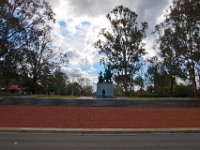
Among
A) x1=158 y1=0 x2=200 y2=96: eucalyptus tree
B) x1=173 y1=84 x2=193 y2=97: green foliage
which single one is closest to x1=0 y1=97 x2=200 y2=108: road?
x1=158 y1=0 x2=200 y2=96: eucalyptus tree

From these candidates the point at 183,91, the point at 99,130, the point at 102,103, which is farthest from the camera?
the point at 183,91

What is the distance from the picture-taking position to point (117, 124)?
15.6m

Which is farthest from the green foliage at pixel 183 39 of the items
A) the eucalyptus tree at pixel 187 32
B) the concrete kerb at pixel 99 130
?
the concrete kerb at pixel 99 130

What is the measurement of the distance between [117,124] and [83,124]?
81.3 inches

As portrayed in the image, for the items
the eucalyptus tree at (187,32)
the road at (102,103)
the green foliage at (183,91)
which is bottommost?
the road at (102,103)

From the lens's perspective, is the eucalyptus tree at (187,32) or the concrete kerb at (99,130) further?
the eucalyptus tree at (187,32)

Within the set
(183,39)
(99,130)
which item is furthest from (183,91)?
(99,130)

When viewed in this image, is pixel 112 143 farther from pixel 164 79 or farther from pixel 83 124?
pixel 164 79

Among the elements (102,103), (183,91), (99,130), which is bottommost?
(99,130)

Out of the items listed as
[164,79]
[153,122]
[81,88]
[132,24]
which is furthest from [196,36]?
[81,88]

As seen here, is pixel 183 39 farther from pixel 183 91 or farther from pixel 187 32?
pixel 183 91

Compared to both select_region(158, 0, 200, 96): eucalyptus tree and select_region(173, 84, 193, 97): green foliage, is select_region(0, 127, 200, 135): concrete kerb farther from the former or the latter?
select_region(173, 84, 193, 97): green foliage

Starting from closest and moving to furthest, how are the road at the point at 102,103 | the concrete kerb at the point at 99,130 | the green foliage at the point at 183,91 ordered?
the concrete kerb at the point at 99,130
the road at the point at 102,103
the green foliage at the point at 183,91

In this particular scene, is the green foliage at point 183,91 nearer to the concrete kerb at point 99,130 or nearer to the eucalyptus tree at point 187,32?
the eucalyptus tree at point 187,32
